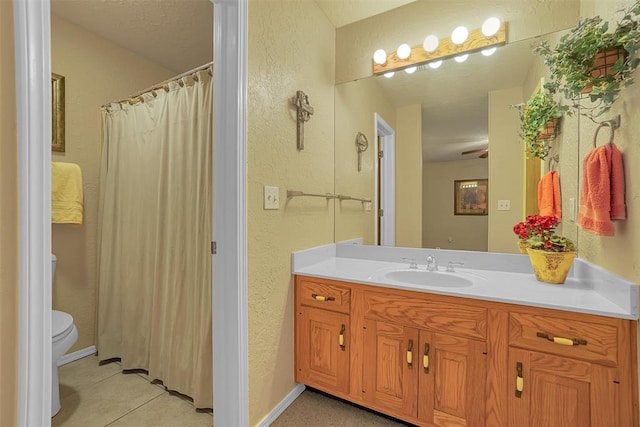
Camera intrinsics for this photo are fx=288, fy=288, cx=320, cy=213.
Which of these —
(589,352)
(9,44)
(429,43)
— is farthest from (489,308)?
(9,44)

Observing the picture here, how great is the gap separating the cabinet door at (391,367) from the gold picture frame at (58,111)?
240cm

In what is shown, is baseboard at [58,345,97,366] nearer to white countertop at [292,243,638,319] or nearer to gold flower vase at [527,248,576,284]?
white countertop at [292,243,638,319]

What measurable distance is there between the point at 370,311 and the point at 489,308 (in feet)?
1.73

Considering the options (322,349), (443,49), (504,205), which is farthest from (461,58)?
(322,349)

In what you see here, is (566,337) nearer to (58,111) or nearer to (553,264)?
(553,264)

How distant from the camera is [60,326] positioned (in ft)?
5.08

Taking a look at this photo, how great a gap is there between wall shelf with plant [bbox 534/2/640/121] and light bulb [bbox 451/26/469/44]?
2.20 ft

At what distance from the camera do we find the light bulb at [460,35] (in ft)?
5.60

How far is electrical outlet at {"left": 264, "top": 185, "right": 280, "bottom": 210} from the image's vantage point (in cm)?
147

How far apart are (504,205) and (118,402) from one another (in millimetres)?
2518

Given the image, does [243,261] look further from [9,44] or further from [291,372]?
[9,44]

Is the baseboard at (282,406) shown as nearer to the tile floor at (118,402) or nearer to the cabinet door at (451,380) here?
the tile floor at (118,402)

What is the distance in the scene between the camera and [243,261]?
52.5 inches

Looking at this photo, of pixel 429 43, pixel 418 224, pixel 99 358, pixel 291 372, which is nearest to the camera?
pixel 291 372
